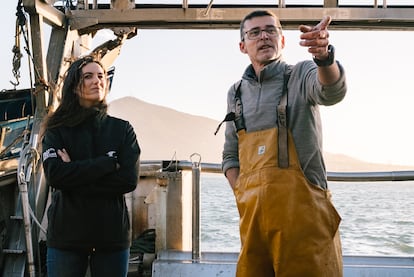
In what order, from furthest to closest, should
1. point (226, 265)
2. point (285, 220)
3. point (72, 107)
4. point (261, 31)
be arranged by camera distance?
point (226, 265)
point (72, 107)
point (261, 31)
point (285, 220)

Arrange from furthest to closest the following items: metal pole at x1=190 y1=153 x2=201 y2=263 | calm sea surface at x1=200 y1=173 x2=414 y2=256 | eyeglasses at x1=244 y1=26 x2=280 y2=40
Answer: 1. calm sea surface at x1=200 y1=173 x2=414 y2=256
2. metal pole at x1=190 y1=153 x2=201 y2=263
3. eyeglasses at x1=244 y1=26 x2=280 y2=40

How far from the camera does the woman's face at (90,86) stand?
107 inches

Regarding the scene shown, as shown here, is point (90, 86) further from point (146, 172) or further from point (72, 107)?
point (146, 172)

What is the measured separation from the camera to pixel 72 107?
106 inches

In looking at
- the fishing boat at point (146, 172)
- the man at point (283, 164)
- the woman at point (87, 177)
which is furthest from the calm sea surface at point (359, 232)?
the man at point (283, 164)

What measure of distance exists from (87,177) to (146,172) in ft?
9.55

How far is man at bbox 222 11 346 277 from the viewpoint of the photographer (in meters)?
1.93

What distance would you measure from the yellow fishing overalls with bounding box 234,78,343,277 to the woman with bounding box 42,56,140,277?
0.79 meters

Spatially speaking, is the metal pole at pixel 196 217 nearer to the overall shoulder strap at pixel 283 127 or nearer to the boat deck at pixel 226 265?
the boat deck at pixel 226 265

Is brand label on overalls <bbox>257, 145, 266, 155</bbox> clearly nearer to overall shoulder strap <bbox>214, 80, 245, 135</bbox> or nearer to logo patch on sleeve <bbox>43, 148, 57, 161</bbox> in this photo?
overall shoulder strap <bbox>214, 80, 245, 135</bbox>

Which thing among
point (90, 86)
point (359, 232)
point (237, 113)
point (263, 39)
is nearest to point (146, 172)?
point (90, 86)

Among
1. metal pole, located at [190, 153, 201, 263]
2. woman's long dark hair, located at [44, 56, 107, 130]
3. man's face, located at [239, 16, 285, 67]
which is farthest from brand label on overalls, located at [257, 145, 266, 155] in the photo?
metal pole, located at [190, 153, 201, 263]

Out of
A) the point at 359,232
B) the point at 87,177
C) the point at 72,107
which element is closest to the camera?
the point at 87,177

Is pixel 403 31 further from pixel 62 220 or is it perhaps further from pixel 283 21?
pixel 62 220
